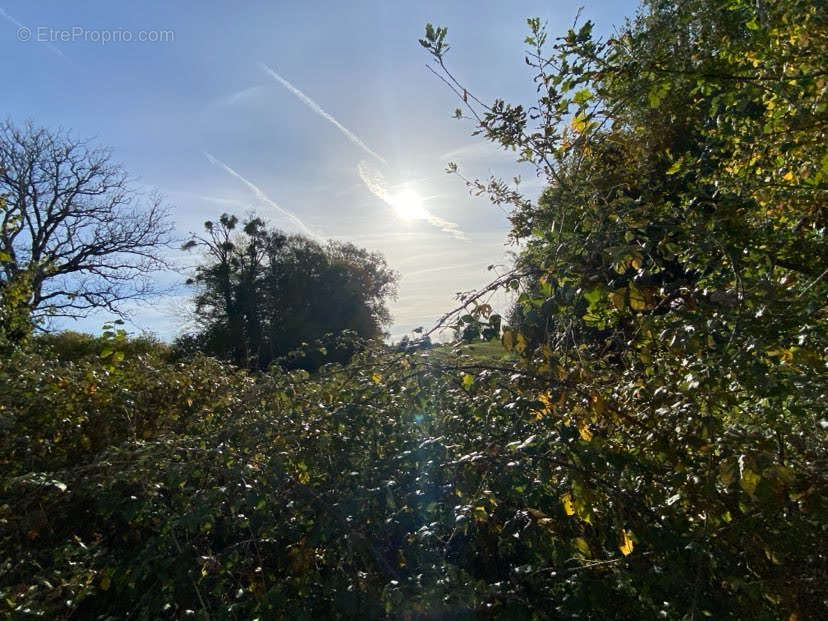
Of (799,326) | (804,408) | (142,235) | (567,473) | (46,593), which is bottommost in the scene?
(46,593)

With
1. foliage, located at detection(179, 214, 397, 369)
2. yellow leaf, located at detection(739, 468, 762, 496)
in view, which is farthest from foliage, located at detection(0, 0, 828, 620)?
foliage, located at detection(179, 214, 397, 369)

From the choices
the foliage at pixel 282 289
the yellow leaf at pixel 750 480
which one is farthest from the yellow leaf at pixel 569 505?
the foliage at pixel 282 289

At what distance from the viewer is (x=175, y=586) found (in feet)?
6.69

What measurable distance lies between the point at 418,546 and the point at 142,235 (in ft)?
74.5

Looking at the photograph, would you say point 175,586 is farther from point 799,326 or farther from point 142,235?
point 142,235

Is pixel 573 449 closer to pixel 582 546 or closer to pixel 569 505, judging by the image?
pixel 569 505

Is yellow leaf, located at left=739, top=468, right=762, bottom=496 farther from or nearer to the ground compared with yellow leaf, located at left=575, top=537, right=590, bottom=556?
farther from the ground

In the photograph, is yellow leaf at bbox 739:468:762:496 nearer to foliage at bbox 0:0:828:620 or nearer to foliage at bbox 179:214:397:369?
foliage at bbox 0:0:828:620

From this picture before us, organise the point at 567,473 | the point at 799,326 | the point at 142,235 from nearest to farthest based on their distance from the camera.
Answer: the point at 799,326, the point at 567,473, the point at 142,235

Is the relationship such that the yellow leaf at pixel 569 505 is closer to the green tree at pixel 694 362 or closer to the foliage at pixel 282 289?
the green tree at pixel 694 362

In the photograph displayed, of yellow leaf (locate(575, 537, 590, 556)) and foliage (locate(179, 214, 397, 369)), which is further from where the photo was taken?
foliage (locate(179, 214, 397, 369))

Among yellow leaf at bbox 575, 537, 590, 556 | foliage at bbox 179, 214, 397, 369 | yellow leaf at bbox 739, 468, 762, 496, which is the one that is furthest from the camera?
foliage at bbox 179, 214, 397, 369

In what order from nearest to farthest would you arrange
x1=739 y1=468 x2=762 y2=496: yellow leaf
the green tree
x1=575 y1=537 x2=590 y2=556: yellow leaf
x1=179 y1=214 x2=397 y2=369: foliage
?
x1=739 y1=468 x2=762 y2=496: yellow leaf → the green tree → x1=575 y1=537 x2=590 y2=556: yellow leaf → x1=179 y1=214 x2=397 y2=369: foliage

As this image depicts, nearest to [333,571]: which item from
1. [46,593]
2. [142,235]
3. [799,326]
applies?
[46,593]
